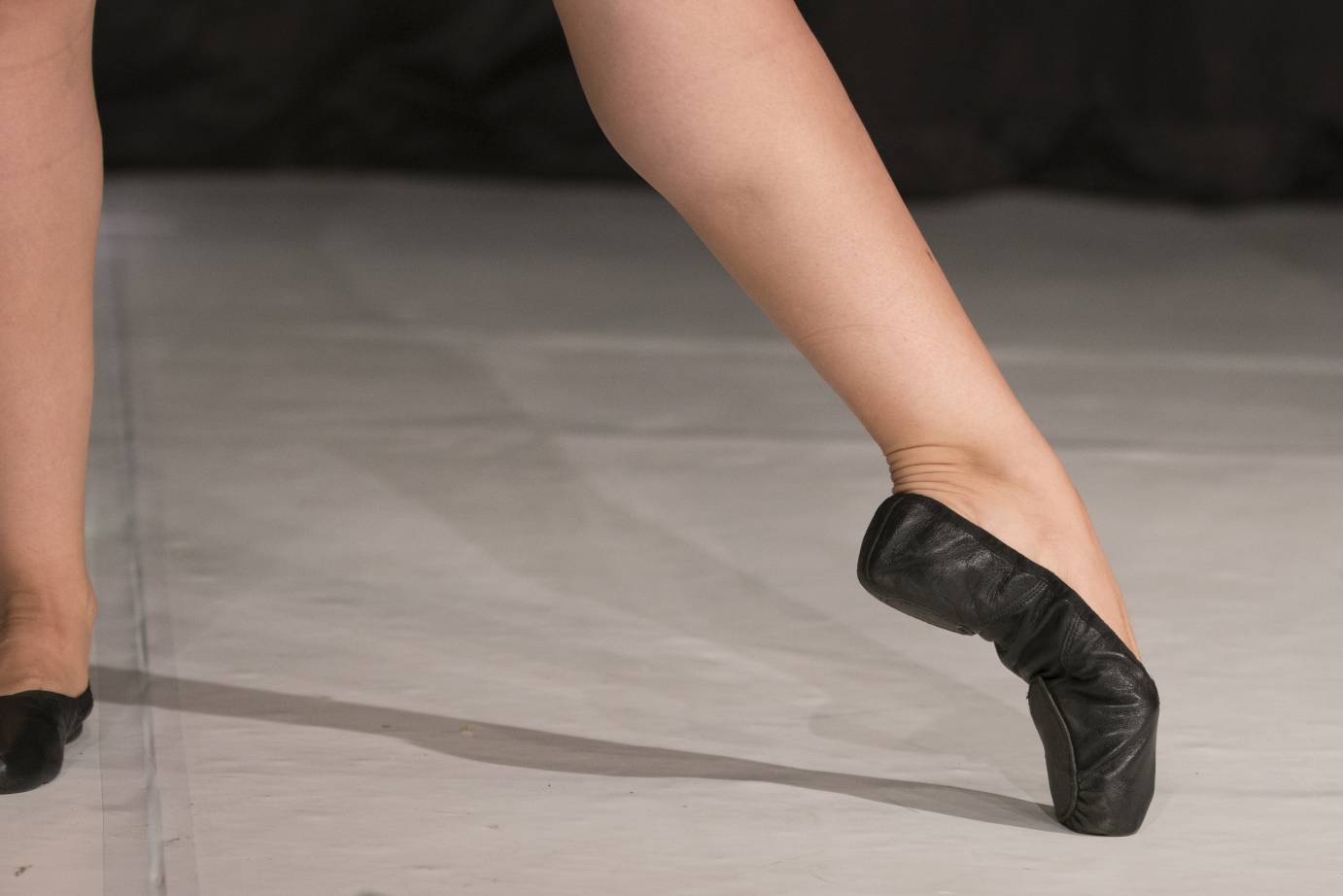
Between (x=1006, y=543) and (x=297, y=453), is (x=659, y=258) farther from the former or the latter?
(x=1006, y=543)

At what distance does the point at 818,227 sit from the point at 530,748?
32 centimetres

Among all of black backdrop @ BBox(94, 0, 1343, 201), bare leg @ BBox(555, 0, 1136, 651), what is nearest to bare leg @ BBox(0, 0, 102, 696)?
bare leg @ BBox(555, 0, 1136, 651)

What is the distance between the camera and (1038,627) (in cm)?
75

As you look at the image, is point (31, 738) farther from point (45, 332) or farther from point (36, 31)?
point (36, 31)

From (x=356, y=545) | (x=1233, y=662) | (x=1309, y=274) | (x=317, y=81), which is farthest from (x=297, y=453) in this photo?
(x=317, y=81)

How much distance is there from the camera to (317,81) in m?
3.16

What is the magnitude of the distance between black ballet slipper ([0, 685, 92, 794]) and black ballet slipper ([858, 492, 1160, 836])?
409 millimetres

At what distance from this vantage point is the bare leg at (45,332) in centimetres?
88

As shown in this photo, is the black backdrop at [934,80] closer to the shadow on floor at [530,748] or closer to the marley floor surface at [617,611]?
the marley floor surface at [617,611]

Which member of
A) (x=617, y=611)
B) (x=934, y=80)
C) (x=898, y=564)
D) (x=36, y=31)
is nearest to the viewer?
(x=898, y=564)

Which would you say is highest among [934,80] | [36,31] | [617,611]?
[36,31]

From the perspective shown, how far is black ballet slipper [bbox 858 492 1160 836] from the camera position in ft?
2.42

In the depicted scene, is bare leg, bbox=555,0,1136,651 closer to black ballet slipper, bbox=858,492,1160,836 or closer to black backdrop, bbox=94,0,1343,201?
black ballet slipper, bbox=858,492,1160,836

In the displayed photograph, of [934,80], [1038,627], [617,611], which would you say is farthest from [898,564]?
[934,80]
